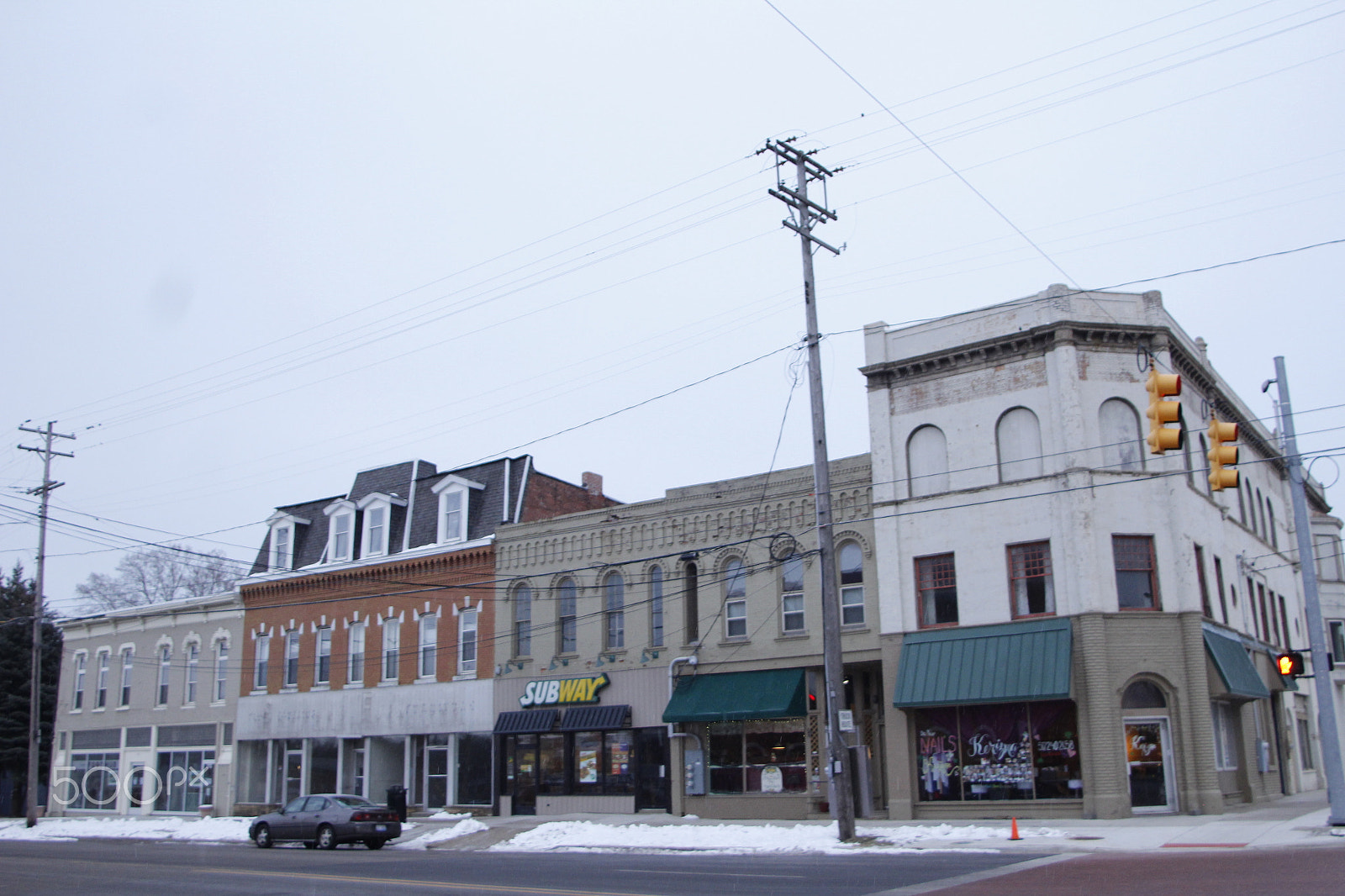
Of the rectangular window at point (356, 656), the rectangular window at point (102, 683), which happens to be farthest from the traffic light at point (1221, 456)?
the rectangular window at point (102, 683)

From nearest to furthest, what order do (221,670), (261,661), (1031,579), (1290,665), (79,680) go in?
(1290,665), (1031,579), (261,661), (221,670), (79,680)

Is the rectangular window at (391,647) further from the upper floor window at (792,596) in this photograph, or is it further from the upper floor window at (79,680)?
the upper floor window at (79,680)

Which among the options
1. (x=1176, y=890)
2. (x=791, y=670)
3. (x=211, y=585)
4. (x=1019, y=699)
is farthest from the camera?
(x=211, y=585)

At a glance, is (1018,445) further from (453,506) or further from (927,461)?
(453,506)

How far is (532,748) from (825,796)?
32.1 feet

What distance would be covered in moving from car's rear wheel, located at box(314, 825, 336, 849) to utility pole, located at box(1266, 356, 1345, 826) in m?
22.0

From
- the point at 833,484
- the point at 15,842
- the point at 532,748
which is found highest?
the point at 833,484

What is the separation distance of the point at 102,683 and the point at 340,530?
15007mm

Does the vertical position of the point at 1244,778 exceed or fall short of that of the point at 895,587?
it falls short

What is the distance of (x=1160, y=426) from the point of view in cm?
1505

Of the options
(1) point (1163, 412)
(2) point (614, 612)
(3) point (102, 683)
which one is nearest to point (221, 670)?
(3) point (102, 683)

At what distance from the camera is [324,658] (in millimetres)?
41531

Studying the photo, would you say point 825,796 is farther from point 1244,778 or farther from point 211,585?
point 211,585

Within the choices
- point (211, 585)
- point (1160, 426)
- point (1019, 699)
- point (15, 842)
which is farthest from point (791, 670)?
point (211, 585)
